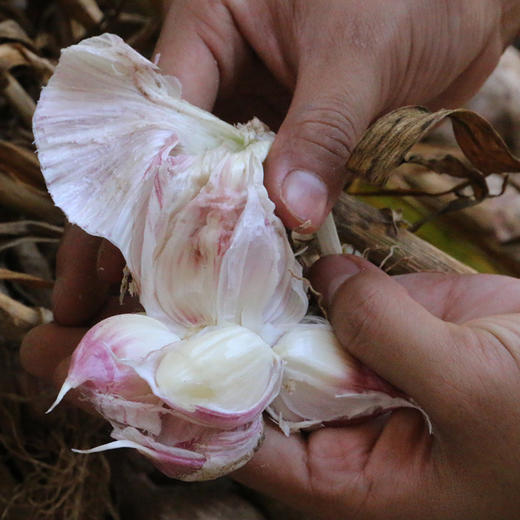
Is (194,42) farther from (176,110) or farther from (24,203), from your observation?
(24,203)

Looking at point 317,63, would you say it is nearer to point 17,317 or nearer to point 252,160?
point 252,160

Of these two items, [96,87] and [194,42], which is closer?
[96,87]

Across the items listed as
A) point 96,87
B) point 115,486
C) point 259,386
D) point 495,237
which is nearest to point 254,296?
point 259,386

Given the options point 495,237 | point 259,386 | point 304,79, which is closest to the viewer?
point 259,386

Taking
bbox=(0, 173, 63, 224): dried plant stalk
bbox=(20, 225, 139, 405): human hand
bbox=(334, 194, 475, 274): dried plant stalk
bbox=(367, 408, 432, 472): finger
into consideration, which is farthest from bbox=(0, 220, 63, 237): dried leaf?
bbox=(367, 408, 432, 472): finger

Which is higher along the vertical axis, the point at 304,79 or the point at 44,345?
the point at 304,79

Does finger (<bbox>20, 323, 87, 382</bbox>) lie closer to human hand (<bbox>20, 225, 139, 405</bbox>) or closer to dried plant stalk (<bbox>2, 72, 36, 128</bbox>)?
human hand (<bbox>20, 225, 139, 405</bbox>)

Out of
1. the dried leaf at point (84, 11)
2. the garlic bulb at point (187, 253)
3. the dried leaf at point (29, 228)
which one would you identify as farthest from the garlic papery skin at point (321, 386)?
the dried leaf at point (84, 11)
